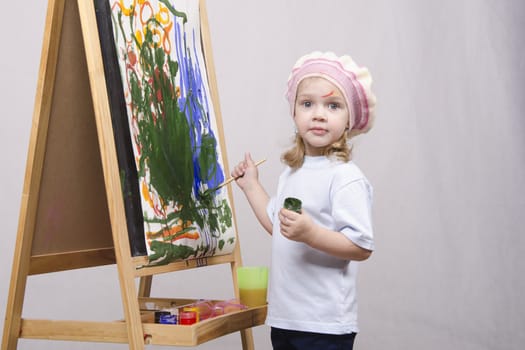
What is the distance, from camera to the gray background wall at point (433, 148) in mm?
4633

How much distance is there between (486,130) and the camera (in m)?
4.86

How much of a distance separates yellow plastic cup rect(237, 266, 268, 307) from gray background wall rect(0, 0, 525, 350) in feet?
6.04

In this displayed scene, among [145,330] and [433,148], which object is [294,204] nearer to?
[145,330]

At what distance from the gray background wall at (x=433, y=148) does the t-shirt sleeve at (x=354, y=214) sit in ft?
7.15

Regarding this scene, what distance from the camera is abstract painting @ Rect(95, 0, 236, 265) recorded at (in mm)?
2338

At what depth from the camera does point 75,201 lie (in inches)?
102

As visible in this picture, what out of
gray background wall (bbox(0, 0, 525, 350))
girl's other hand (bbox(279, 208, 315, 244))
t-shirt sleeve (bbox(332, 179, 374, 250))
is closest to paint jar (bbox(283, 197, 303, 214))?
girl's other hand (bbox(279, 208, 315, 244))

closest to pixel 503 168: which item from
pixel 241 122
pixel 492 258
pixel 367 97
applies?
pixel 492 258

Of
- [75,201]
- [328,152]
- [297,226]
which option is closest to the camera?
[297,226]

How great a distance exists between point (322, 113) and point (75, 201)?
0.84 metres

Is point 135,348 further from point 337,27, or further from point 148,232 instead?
point 337,27

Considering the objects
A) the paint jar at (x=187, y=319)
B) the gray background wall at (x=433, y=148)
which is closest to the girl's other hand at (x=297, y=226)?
the paint jar at (x=187, y=319)

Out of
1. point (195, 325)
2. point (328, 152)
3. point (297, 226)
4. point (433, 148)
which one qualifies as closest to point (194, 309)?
point (195, 325)

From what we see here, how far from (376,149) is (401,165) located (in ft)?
0.60
